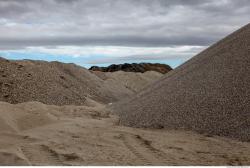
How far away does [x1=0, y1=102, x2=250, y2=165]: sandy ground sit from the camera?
139 inches

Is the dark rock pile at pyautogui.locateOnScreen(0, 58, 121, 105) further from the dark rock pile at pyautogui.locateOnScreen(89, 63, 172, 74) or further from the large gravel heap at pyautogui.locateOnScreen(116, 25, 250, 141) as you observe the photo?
the dark rock pile at pyautogui.locateOnScreen(89, 63, 172, 74)

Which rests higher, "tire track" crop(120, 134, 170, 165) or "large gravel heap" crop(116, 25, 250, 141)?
"large gravel heap" crop(116, 25, 250, 141)

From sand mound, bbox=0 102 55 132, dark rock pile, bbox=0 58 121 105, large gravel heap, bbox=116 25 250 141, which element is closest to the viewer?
sand mound, bbox=0 102 55 132

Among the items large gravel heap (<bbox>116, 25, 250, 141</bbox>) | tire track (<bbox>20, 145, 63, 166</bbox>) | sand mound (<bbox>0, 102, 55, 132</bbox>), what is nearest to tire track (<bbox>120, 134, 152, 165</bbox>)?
tire track (<bbox>20, 145, 63, 166</bbox>)

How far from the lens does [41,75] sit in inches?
354

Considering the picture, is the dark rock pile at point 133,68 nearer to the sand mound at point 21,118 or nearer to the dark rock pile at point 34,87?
the dark rock pile at point 34,87

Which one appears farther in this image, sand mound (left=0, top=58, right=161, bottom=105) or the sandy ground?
sand mound (left=0, top=58, right=161, bottom=105)

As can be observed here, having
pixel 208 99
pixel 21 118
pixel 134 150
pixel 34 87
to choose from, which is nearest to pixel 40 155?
pixel 134 150

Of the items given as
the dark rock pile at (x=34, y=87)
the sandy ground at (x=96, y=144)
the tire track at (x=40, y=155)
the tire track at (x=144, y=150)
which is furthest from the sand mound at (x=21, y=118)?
the dark rock pile at (x=34, y=87)

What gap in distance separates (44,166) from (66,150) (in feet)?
1.76

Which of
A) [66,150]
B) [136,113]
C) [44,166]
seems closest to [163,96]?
[136,113]

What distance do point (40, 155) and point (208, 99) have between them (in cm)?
243

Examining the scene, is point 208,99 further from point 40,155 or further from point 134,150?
point 40,155

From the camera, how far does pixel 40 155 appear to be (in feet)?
11.6
